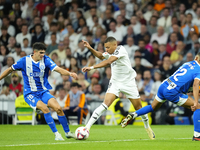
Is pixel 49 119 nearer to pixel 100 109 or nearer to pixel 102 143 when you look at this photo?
pixel 100 109

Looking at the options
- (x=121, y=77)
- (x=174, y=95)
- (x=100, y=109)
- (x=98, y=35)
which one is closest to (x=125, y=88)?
(x=121, y=77)

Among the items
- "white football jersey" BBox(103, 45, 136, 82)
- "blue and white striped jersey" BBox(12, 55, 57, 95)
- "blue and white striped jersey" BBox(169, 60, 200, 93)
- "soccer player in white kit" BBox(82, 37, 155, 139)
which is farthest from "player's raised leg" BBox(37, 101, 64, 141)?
"blue and white striped jersey" BBox(169, 60, 200, 93)

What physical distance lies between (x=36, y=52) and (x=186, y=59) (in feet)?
26.5

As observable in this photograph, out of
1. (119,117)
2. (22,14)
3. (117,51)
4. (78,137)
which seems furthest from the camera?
(22,14)

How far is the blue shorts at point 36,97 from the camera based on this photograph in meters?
8.57

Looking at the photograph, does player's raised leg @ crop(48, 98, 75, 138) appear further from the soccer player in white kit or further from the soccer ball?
the soccer player in white kit

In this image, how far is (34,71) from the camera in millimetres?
8836

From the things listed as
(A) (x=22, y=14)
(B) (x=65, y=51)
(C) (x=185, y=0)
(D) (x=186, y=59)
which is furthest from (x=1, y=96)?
(C) (x=185, y=0)

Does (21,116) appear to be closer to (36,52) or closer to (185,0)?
(36,52)

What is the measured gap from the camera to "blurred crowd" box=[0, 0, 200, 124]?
15.2 m

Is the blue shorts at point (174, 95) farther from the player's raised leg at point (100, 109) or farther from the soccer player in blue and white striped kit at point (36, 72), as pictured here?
the soccer player in blue and white striped kit at point (36, 72)

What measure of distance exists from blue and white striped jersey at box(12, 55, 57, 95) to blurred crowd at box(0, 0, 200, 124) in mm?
6004

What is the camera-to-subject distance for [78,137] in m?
8.00

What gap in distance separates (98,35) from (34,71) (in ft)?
28.5
